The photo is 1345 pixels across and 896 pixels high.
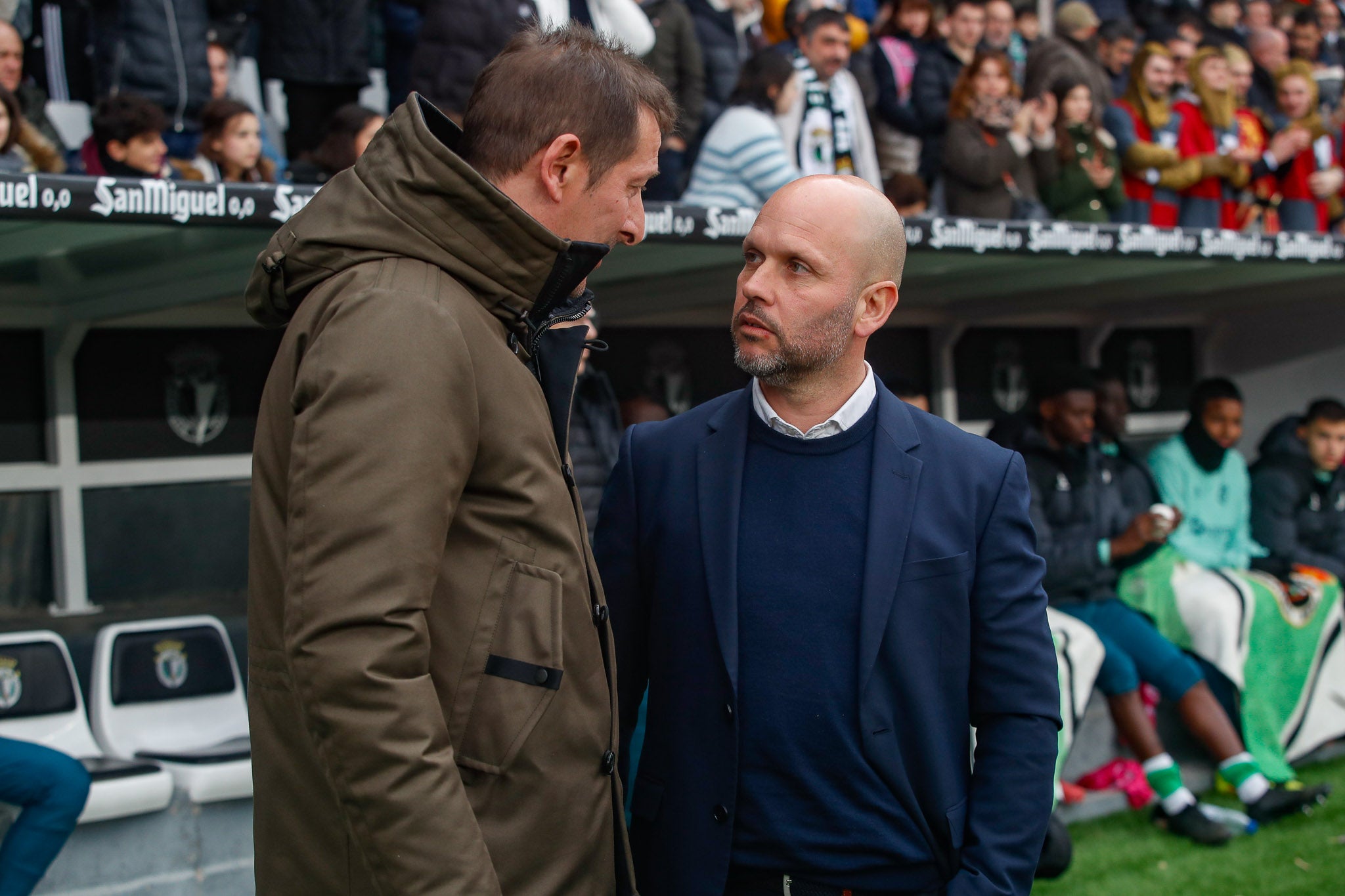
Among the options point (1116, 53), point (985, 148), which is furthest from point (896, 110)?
point (1116, 53)

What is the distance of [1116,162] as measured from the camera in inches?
288

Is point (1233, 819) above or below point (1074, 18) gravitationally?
below

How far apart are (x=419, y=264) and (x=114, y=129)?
12.0 ft

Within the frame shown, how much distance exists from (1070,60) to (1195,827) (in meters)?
4.18

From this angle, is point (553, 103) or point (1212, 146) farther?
point (1212, 146)

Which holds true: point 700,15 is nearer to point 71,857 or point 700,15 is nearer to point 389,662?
point 71,857

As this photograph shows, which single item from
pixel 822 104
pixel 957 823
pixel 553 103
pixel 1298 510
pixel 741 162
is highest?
pixel 822 104

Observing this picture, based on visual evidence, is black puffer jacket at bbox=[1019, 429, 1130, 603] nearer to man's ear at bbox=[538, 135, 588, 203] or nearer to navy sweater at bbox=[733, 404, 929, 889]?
navy sweater at bbox=[733, 404, 929, 889]

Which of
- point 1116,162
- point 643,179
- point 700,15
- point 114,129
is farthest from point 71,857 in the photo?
point 1116,162

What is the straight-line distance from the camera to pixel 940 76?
24.3 feet

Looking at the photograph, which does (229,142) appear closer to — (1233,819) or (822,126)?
(822,126)

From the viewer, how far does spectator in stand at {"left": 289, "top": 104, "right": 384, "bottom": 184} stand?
5008 mm

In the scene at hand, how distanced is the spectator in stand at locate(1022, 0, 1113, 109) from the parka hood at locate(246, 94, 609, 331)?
6.36 metres

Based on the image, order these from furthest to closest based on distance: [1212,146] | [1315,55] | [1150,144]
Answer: [1315,55], [1212,146], [1150,144]
